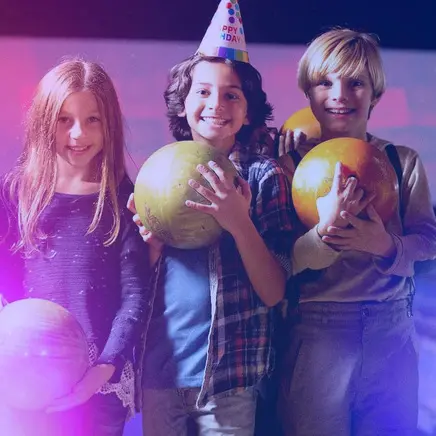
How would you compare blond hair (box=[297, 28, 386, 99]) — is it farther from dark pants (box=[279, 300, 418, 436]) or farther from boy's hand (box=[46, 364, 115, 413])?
boy's hand (box=[46, 364, 115, 413])

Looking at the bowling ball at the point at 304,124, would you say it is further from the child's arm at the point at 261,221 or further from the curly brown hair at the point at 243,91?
the child's arm at the point at 261,221

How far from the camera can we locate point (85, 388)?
1511 millimetres

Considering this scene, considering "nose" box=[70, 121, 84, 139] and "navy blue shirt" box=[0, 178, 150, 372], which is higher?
"nose" box=[70, 121, 84, 139]

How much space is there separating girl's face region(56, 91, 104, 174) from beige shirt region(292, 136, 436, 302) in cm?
60

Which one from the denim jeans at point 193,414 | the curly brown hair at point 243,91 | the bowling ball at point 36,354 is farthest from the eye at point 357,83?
the bowling ball at point 36,354

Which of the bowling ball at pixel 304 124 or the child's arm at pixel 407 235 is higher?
the bowling ball at pixel 304 124

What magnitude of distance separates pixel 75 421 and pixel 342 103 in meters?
1.08

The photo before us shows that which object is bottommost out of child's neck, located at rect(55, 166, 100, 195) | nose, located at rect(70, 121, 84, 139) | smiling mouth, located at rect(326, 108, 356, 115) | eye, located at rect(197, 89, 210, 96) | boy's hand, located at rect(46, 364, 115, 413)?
boy's hand, located at rect(46, 364, 115, 413)

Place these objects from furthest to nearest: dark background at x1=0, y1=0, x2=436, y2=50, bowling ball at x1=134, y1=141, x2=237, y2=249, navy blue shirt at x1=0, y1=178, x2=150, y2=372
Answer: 1. dark background at x1=0, y1=0, x2=436, y2=50
2. navy blue shirt at x1=0, y1=178, x2=150, y2=372
3. bowling ball at x1=134, y1=141, x2=237, y2=249

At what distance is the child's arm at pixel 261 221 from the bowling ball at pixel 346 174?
9 cm

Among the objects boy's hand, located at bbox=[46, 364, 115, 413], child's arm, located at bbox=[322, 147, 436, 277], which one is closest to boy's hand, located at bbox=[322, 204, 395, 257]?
child's arm, located at bbox=[322, 147, 436, 277]

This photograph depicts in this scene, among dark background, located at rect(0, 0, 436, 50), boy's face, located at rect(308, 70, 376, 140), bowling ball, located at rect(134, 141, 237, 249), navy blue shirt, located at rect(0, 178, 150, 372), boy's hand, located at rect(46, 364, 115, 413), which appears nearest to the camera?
bowling ball, located at rect(134, 141, 237, 249)

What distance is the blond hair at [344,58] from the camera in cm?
172

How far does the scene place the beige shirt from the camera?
1.63m
